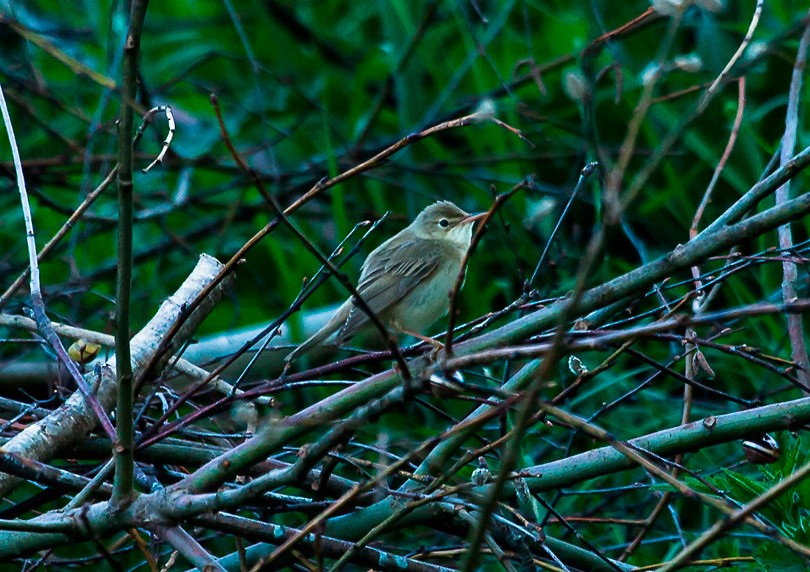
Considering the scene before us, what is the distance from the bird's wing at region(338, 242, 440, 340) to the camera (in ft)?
13.2

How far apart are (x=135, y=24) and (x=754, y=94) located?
427 centimetres

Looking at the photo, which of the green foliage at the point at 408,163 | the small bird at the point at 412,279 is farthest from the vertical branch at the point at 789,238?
the small bird at the point at 412,279

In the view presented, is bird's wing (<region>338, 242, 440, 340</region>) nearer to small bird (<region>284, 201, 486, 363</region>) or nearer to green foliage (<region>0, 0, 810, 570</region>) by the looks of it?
small bird (<region>284, 201, 486, 363</region>)

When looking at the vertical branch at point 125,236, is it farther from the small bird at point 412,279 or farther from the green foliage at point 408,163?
the small bird at point 412,279

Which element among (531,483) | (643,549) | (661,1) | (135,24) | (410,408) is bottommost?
(643,549)

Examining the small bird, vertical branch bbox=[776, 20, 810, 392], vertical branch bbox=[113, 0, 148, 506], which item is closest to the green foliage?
the small bird

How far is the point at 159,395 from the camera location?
2521mm

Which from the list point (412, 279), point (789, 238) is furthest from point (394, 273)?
point (789, 238)

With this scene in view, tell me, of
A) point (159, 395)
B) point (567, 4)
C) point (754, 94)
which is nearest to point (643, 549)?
point (159, 395)

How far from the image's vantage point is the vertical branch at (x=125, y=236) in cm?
156

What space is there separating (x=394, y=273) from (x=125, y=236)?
2505mm

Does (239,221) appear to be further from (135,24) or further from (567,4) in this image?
(135,24)

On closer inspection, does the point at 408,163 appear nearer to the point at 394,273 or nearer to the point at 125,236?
the point at 394,273

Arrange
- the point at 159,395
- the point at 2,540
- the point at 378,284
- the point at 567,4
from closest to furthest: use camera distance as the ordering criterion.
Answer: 1. the point at 2,540
2. the point at 159,395
3. the point at 378,284
4. the point at 567,4
